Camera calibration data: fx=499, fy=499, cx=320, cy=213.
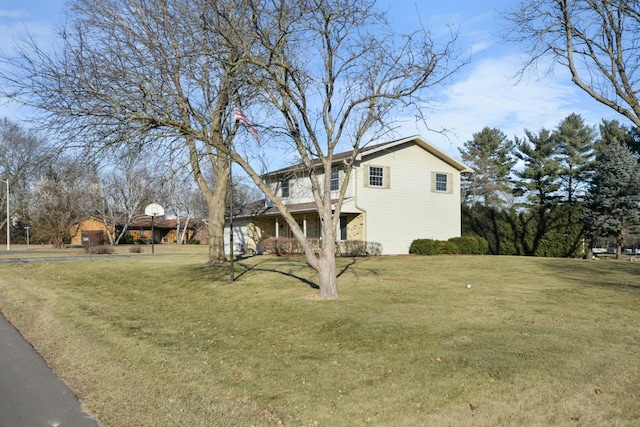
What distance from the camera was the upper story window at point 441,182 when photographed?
2864 centimetres

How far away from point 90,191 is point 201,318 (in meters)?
45.6

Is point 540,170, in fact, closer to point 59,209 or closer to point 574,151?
point 574,151

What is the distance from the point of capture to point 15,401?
503cm

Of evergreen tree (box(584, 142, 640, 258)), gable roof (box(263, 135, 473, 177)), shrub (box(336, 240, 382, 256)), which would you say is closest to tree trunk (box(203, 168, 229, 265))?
gable roof (box(263, 135, 473, 177))

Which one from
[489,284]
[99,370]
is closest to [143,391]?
[99,370]

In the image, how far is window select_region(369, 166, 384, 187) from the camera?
26266 mm

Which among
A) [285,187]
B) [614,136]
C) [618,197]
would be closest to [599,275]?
[285,187]

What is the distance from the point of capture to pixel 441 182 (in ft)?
95.5

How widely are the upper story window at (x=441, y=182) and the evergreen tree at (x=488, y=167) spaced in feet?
57.5

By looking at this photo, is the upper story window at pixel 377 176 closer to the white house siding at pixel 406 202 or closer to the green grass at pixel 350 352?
the white house siding at pixel 406 202

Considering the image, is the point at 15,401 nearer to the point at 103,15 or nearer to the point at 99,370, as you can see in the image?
the point at 99,370

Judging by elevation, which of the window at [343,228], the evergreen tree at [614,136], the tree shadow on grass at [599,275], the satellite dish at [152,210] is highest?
the evergreen tree at [614,136]

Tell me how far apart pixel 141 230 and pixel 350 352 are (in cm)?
6210

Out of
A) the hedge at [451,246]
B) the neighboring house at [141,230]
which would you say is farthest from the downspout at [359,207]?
the neighboring house at [141,230]
